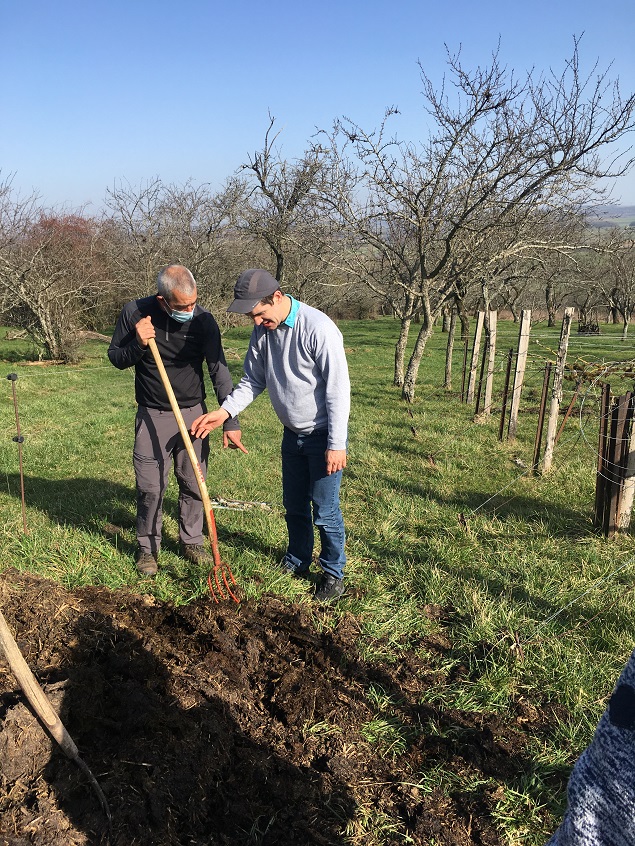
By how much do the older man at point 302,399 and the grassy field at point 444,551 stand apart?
1.34ft

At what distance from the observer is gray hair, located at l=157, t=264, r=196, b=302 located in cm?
354

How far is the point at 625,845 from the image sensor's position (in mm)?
906

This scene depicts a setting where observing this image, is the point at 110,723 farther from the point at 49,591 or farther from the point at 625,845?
the point at 625,845

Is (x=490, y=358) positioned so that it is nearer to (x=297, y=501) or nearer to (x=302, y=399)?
(x=297, y=501)

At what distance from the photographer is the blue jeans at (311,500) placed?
353 cm

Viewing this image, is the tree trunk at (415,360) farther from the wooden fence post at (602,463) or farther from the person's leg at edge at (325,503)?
the person's leg at edge at (325,503)

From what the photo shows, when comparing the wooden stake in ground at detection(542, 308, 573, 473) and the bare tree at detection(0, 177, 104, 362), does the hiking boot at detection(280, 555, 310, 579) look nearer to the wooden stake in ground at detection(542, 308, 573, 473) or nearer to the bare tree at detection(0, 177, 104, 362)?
the wooden stake in ground at detection(542, 308, 573, 473)

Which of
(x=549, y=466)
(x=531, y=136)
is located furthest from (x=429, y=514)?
(x=531, y=136)

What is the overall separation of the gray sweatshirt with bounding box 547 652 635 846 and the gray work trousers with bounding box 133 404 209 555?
337cm

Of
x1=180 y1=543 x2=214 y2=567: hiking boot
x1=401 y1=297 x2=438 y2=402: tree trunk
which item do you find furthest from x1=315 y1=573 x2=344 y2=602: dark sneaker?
x1=401 y1=297 x2=438 y2=402: tree trunk

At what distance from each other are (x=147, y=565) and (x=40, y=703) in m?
2.11

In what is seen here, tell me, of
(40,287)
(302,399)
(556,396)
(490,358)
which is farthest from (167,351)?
(40,287)

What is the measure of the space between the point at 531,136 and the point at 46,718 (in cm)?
970

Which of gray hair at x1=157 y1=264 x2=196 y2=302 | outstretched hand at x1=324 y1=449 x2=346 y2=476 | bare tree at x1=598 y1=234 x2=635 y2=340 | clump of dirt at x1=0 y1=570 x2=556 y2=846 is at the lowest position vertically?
clump of dirt at x1=0 y1=570 x2=556 y2=846
